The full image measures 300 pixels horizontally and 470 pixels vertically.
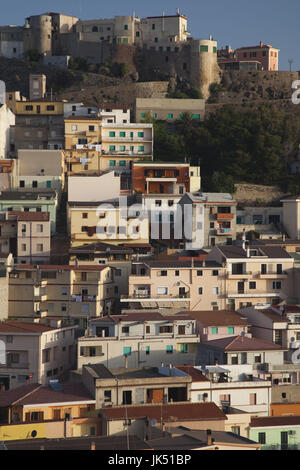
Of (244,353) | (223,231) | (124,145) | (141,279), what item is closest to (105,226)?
(223,231)

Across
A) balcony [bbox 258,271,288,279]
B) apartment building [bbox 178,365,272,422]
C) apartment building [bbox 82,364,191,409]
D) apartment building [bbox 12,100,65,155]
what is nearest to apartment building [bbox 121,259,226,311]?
balcony [bbox 258,271,288,279]

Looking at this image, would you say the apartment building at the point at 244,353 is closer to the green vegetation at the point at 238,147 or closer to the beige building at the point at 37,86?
the green vegetation at the point at 238,147

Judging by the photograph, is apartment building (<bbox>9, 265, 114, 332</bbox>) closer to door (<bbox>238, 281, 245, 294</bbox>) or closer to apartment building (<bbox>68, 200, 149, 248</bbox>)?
apartment building (<bbox>68, 200, 149, 248</bbox>)

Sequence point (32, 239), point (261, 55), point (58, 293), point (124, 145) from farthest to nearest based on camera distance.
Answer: point (261, 55) → point (124, 145) → point (32, 239) → point (58, 293)

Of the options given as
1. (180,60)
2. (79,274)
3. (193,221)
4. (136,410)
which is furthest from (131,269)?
(180,60)

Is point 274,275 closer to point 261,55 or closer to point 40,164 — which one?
point 40,164
